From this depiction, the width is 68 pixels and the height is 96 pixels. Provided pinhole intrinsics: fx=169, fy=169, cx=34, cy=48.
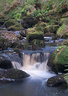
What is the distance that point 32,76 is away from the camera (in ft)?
25.4

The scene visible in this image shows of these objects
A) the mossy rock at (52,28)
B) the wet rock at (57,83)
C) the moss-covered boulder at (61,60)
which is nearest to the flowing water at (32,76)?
the wet rock at (57,83)

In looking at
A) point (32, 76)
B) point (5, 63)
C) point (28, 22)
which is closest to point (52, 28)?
point (28, 22)

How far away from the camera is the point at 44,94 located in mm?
5922

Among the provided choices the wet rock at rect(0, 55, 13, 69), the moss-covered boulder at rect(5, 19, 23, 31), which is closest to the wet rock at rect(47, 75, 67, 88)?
the wet rock at rect(0, 55, 13, 69)

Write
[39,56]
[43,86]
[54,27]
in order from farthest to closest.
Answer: [54,27] < [39,56] < [43,86]

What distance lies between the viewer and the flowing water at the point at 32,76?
6.01 metres

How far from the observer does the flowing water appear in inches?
237

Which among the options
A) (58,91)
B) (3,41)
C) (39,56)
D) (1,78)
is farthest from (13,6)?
(58,91)

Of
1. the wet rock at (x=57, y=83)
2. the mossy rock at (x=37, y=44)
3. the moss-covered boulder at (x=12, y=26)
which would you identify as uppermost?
the wet rock at (x=57, y=83)

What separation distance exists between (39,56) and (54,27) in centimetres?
674

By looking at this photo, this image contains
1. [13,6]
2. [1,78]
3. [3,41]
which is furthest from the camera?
[13,6]

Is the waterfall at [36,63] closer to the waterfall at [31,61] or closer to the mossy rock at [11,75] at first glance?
the waterfall at [31,61]

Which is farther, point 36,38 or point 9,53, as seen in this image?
point 36,38

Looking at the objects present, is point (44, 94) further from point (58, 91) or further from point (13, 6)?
point (13, 6)
